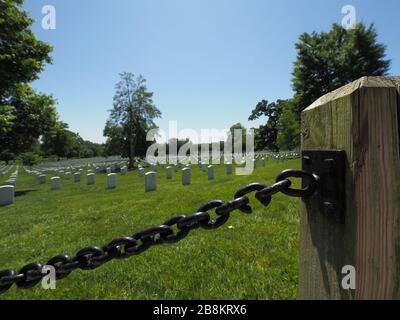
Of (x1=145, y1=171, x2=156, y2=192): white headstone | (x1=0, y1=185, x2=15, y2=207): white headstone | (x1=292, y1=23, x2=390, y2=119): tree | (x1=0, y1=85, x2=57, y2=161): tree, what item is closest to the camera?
(x1=0, y1=185, x2=15, y2=207): white headstone

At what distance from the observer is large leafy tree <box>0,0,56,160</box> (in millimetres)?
13969

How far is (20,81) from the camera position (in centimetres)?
1538

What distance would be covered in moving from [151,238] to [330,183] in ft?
2.51

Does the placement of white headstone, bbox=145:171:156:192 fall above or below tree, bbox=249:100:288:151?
below

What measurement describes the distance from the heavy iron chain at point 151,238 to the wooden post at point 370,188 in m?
0.20

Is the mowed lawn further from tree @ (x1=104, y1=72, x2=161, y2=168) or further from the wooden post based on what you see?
tree @ (x1=104, y1=72, x2=161, y2=168)

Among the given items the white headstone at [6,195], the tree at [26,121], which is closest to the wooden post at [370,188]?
the white headstone at [6,195]

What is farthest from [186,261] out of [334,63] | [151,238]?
[334,63]

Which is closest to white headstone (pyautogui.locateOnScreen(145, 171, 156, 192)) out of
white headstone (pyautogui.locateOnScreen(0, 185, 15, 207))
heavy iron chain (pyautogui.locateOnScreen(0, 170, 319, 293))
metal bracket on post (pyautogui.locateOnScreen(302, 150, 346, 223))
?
white headstone (pyautogui.locateOnScreen(0, 185, 15, 207))

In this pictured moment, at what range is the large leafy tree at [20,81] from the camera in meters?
14.0

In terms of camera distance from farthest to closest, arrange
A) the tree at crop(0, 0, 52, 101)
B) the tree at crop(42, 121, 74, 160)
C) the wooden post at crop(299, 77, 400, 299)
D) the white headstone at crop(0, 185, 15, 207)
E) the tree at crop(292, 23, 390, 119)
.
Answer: the tree at crop(42, 121, 74, 160)
the tree at crop(292, 23, 390, 119)
the tree at crop(0, 0, 52, 101)
the white headstone at crop(0, 185, 15, 207)
the wooden post at crop(299, 77, 400, 299)

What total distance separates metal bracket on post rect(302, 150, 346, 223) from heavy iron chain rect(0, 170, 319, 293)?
79 mm

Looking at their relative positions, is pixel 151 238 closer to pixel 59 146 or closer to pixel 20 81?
pixel 20 81
